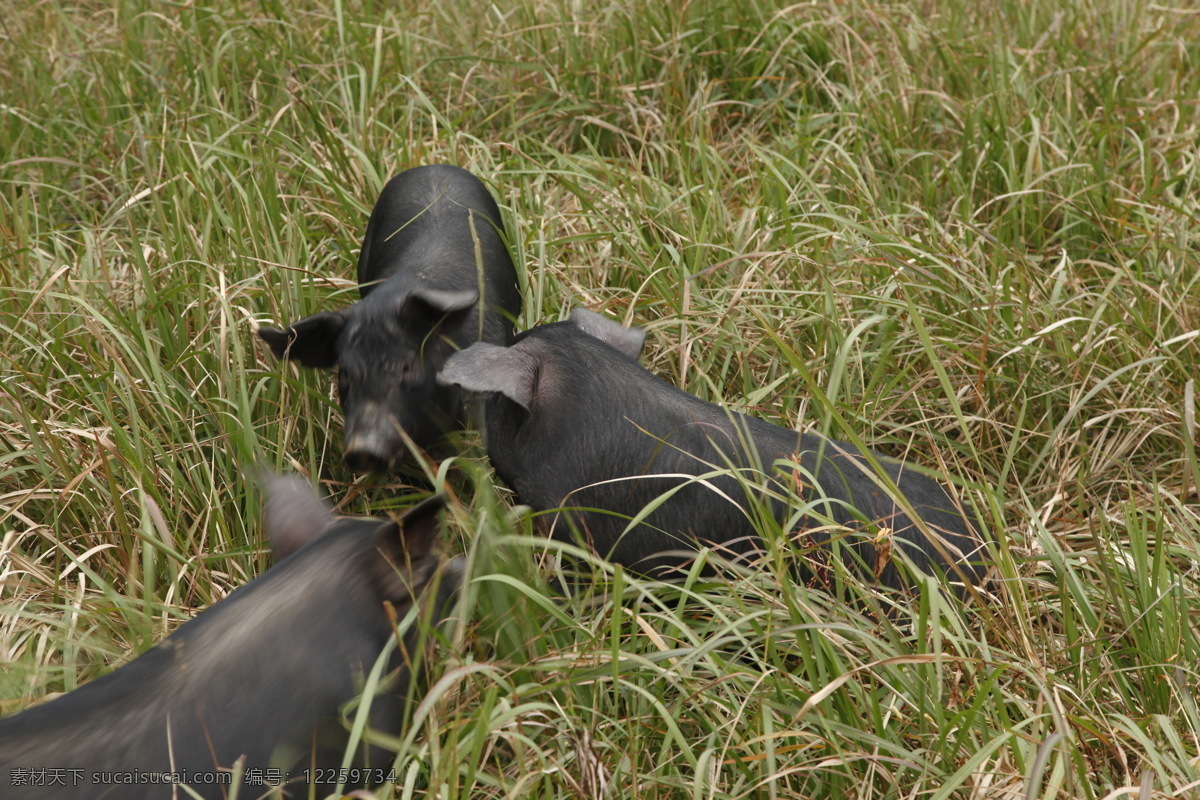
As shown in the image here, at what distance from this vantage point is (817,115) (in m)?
4.98

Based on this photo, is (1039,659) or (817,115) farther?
(817,115)

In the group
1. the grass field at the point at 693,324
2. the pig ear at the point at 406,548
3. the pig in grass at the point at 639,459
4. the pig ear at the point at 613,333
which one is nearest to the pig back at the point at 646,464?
the pig in grass at the point at 639,459

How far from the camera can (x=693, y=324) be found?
3.75 m

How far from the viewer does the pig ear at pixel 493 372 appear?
2920 mm

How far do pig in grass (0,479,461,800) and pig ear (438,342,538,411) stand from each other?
27.4 inches

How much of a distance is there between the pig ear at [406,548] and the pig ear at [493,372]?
28.9 inches

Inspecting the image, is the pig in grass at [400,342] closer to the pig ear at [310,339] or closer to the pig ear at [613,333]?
the pig ear at [310,339]

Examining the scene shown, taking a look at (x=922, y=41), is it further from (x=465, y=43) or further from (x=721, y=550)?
(x=721, y=550)

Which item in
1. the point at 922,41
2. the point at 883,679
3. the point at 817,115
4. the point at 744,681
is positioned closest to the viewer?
the point at 883,679

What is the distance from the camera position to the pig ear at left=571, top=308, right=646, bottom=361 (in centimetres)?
357

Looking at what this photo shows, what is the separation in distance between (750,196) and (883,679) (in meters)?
2.66

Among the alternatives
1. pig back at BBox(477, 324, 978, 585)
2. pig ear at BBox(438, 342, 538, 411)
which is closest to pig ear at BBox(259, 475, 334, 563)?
pig ear at BBox(438, 342, 538, 411)

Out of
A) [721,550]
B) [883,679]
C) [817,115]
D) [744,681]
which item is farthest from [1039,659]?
[817,115]

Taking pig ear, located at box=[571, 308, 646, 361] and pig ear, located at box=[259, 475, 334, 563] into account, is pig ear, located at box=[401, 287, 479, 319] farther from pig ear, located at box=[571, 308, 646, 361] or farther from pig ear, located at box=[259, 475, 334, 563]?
pig ear, located at box=[259, 475, 334, 563]
